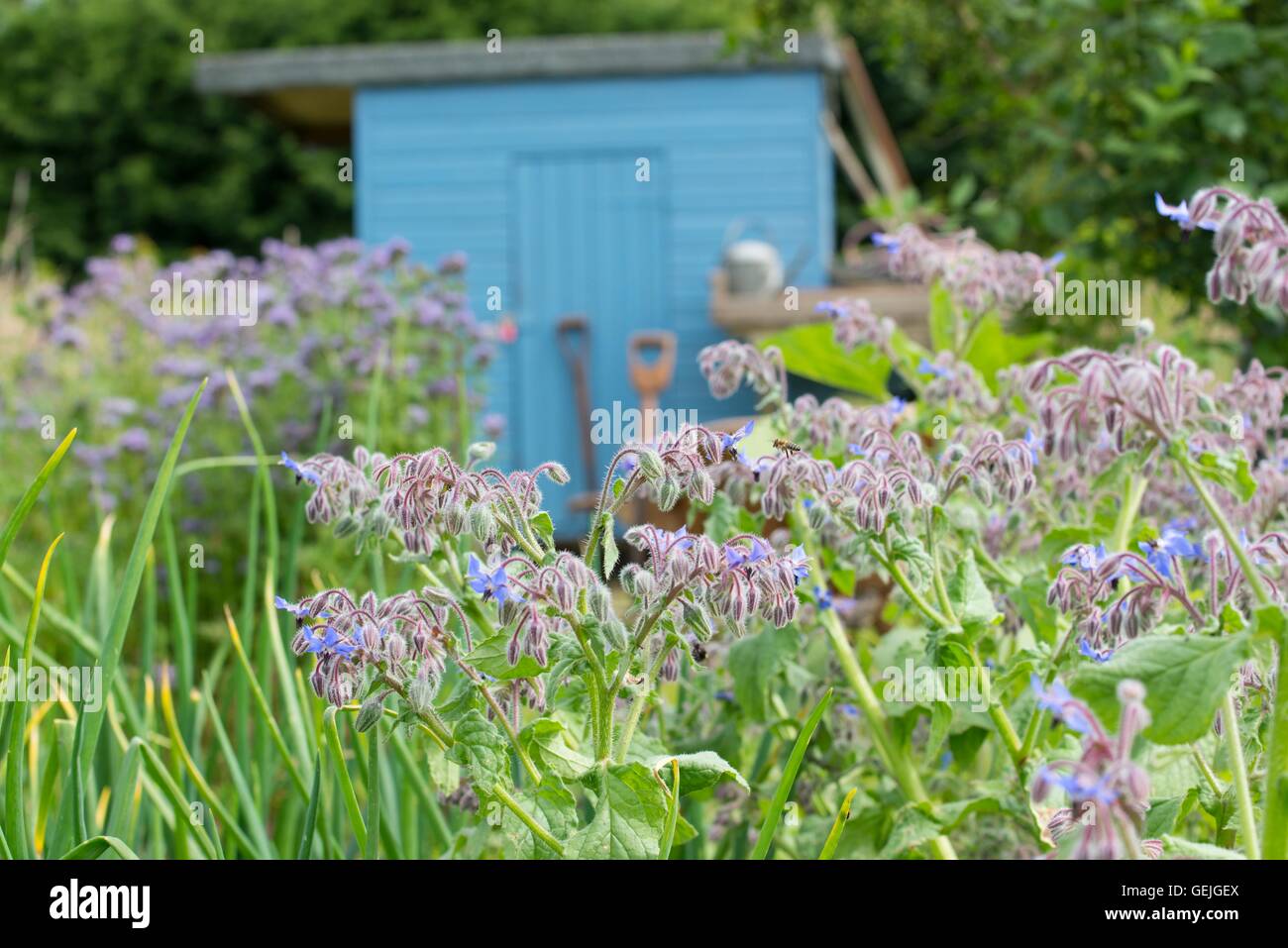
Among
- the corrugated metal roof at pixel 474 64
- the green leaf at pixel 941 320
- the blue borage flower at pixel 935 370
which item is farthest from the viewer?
the corrugated metal roof at pixel 474 64

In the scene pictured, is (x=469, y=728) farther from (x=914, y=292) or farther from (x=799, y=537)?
(x=914, y=292)

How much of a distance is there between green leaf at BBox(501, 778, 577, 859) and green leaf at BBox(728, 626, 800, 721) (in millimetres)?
445

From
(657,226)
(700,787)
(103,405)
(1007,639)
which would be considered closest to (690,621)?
(700,787)

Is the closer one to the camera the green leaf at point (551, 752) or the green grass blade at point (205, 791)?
the green leaf at point (551, 752)

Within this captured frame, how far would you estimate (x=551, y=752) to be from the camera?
1229mm

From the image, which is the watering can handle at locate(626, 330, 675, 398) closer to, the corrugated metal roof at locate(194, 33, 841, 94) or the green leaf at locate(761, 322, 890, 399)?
the corrugated metal roof at locate(194, 33, 841, 94)

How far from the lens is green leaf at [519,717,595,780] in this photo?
1.21m

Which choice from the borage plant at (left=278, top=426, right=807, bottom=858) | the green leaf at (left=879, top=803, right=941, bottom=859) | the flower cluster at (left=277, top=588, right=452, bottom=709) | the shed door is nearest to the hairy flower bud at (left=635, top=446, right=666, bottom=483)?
the borage plant at (left=278, top=426, right=807, bottom=858)

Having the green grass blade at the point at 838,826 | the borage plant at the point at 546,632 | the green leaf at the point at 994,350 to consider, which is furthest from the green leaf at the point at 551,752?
the green leaf at the point at 994,350

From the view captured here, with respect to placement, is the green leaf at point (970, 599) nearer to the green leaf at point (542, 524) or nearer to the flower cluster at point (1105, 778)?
the green leaf at point (542, 524)

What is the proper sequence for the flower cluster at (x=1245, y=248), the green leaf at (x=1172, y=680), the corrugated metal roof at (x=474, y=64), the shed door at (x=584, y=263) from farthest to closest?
1. the shed door at (x=584, y=263)
2. the corrugated metal roof at (x=474, y=64)
3. the flower cluster at (x=1245, y=248)
4. the green leaf at (x=1172, y=680)

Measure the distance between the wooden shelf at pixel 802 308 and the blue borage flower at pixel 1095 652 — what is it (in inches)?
225

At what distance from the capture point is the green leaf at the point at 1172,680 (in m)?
0.95
